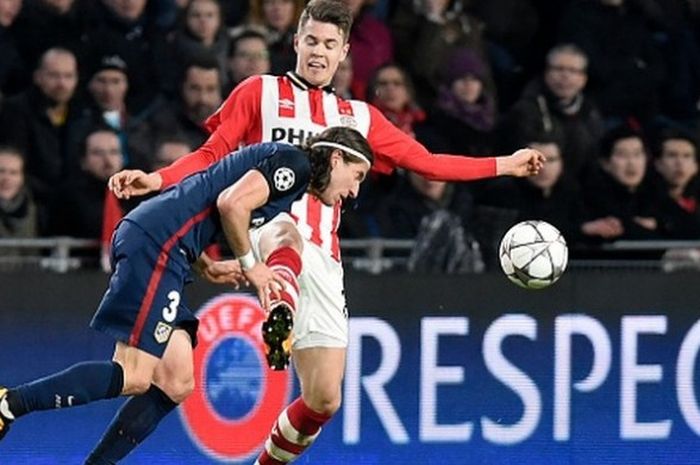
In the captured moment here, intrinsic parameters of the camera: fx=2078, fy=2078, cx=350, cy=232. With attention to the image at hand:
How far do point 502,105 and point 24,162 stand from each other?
2.83m

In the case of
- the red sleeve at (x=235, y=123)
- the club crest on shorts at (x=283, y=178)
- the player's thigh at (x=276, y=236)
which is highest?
the red sleeve at (x=235, y=123)

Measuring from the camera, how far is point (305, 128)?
333 inches

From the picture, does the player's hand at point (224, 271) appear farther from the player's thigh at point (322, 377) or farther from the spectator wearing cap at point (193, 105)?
the spectator wearing cap at point (193, 105)

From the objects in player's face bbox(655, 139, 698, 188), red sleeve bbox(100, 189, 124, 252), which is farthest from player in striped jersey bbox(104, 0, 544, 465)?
player's face bbox(655, 139, 698, 188)

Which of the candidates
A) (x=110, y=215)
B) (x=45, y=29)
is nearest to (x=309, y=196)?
(x=110, y=215)

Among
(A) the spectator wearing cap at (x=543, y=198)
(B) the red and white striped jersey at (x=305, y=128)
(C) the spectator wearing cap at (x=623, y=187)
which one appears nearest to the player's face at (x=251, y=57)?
(A) the spectator wearing cap at (x=543, y=198)

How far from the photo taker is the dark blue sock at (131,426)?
778 cm

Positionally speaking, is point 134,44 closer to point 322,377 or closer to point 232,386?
point 232,386

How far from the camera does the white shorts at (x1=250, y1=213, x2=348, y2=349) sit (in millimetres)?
8398

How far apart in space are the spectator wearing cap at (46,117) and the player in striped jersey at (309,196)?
1.92 m

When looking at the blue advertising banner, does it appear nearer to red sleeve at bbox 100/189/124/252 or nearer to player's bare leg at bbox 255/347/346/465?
red sleeve at bbox 100/189/124/252

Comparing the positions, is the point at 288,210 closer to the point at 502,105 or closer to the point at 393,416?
the point at 393,416

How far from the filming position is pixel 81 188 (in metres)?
10.0

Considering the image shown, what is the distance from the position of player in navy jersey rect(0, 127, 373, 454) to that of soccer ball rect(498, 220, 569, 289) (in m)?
1.17
